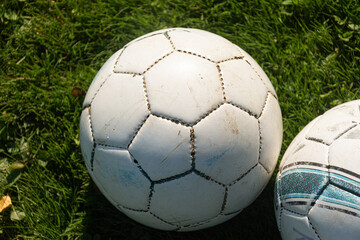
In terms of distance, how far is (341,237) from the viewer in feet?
7.50

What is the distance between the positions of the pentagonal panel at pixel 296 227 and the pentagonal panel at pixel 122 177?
0.87 metres

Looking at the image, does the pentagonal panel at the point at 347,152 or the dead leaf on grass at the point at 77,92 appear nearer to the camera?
the pentagonal panel at the point at 347,152

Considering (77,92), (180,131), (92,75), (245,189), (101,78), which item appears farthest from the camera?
(92,75)

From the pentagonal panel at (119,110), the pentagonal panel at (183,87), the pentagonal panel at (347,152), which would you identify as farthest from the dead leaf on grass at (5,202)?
the pentagonal panel at (347,152)

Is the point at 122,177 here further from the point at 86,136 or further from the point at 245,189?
the point at 245,189

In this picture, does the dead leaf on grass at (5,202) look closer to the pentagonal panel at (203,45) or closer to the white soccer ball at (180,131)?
the white soccer ball at (180,131)

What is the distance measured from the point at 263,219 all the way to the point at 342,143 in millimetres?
968

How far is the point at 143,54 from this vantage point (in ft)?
8.16

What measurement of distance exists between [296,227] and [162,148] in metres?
0.95

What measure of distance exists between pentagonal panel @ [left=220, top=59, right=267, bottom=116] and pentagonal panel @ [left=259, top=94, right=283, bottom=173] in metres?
0.06

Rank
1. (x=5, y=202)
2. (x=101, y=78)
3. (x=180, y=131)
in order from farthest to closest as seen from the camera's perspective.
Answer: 1. (x=5, y=202)
2. (x=101, y=78)
3. (x=180, y=131)

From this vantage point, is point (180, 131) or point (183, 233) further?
point (183, 233)

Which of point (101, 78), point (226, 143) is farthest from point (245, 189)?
point (101, 78)

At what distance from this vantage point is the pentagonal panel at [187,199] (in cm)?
229
